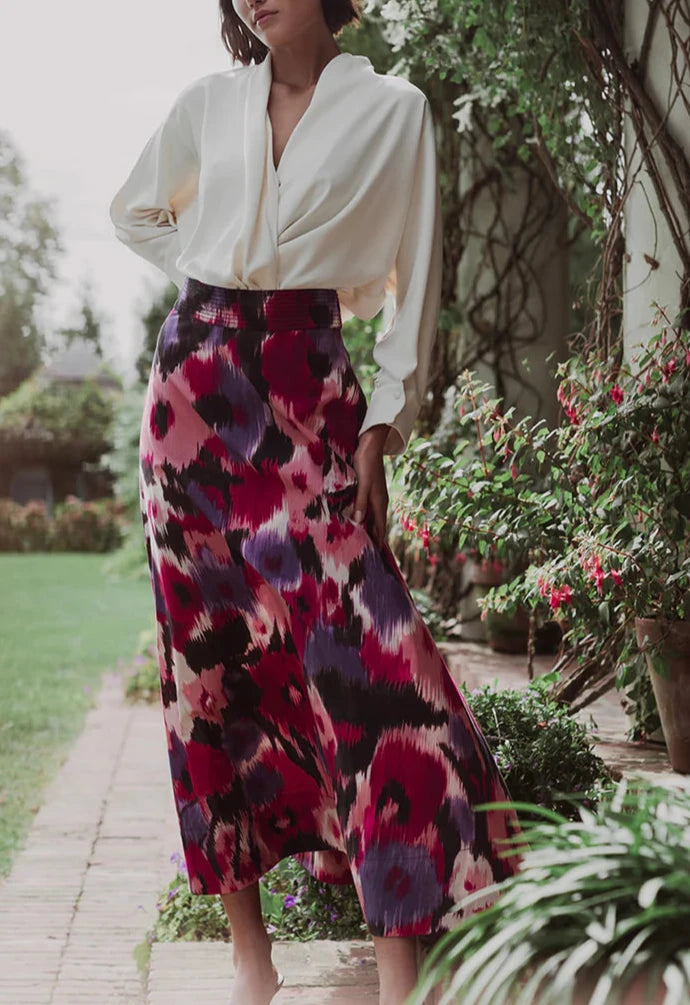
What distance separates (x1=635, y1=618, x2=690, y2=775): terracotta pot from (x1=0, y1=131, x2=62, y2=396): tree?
32.7 meters

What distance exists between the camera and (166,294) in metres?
15.5

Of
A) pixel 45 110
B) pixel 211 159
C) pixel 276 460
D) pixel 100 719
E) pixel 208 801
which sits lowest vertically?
pixel 100 719

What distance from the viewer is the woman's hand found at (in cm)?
205

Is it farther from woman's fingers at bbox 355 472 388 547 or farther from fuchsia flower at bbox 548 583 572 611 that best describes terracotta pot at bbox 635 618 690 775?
woman's fingers at bbox 355 472 388 547

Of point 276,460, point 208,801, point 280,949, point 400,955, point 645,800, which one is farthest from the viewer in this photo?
point 280,949

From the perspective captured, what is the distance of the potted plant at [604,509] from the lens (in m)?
2.67

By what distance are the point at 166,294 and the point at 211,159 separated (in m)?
13.6

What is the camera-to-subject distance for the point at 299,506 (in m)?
2.07

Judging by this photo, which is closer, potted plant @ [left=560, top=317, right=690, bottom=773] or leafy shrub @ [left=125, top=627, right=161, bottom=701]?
potted plant @ [left=560, top=317, right=690, bottom=773]

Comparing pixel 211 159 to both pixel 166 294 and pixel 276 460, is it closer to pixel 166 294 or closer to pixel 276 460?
pixel 276 460

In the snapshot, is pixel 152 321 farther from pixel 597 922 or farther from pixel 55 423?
pixel 597 922

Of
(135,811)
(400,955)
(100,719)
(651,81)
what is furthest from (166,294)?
(400,955)

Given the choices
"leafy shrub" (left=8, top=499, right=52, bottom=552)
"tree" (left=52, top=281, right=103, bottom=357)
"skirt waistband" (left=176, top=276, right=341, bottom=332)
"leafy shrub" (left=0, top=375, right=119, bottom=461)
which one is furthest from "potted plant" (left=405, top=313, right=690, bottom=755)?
"tree" (left=52, top=281, right=103, bottom=357)

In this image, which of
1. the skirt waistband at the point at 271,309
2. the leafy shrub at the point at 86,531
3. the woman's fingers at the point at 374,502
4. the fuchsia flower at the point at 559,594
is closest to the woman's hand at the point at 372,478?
the woman's fingers at the point at 374,502
